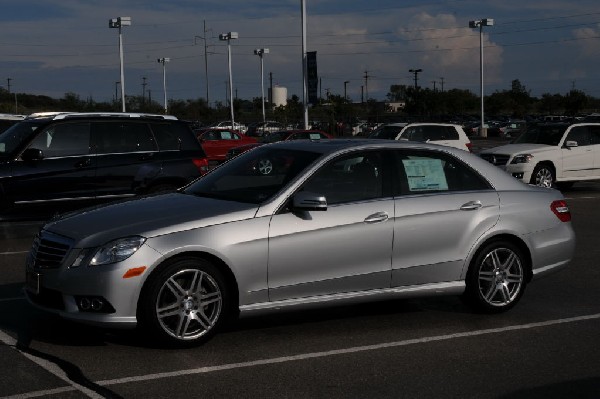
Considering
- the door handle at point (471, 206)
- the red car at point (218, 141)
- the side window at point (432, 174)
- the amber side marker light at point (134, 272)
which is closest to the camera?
the amber side marker light at point (134, 272)

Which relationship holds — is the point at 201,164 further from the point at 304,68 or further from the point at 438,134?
the point at 304,68

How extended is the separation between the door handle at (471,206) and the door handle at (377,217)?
800mm

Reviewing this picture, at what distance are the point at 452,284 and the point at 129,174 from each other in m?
6.84

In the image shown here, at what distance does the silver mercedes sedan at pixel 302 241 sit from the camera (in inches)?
244

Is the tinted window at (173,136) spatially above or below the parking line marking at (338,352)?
above

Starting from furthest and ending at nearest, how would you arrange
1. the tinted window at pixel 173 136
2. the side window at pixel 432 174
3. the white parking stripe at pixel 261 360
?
1. the tinted window at pixel 173 136
2. the side window at pixel 432 174
3. the white parking stripe at pixel 261 360

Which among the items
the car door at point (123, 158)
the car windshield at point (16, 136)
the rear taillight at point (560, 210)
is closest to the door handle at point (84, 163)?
the car door at point (123, 158)

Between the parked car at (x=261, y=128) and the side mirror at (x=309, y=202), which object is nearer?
the side mirror at (x=309, y=202)

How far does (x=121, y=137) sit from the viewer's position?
13.0 meters

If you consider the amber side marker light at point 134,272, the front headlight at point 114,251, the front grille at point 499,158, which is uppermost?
the front headlight at point 114,251

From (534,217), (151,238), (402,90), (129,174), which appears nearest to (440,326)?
(534,217)

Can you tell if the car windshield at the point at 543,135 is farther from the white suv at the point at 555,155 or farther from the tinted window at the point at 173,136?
the tinted window at the point at 173,136

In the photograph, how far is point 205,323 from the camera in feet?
21.1

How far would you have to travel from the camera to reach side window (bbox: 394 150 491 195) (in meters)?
7.34
